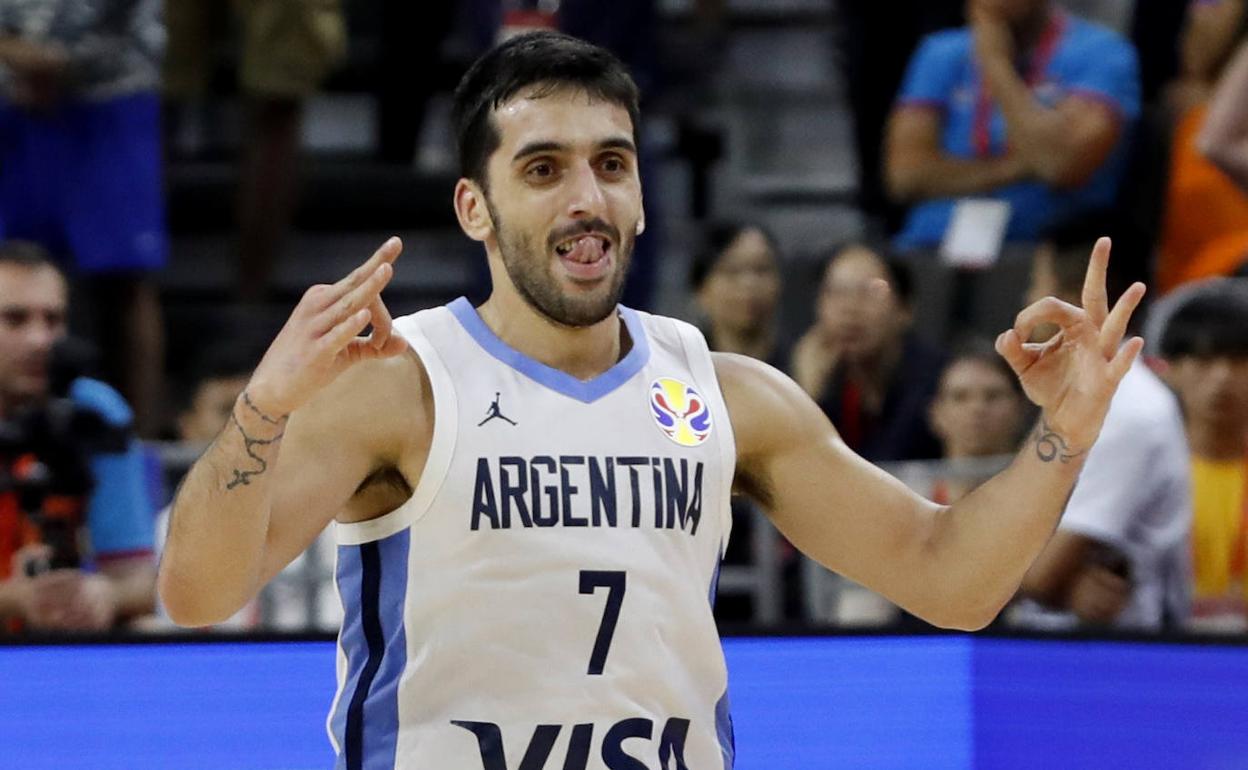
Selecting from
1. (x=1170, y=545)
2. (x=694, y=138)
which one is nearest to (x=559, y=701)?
(x=1170, y=545)

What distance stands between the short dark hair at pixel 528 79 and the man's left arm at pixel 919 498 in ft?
1.63

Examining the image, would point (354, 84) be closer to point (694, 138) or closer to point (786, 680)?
point (694, 138)

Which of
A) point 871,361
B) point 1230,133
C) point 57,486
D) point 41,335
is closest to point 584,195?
point 57,486

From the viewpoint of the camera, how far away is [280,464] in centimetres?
299

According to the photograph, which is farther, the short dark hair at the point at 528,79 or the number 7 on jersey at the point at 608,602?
the short dark hair at the point at 528,79

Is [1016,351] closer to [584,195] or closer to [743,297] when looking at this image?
[584,195]

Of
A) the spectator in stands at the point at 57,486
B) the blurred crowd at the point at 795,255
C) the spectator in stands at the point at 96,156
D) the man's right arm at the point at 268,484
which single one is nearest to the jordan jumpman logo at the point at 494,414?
the man's right arm at the point at 268,484

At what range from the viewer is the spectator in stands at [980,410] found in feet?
18.9

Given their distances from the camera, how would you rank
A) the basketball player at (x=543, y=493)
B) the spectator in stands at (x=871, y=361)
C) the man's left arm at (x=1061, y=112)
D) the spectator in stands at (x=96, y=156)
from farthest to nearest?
the man's left arm at (x=1061, y=112) → the spectator in stands at (x=96, y=156) → the spectator in stands at (x=871, y=361) → the basketball player at (x=543, y=493)

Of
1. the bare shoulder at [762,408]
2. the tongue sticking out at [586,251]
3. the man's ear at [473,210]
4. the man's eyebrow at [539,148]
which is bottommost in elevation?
the bare shoulder at [762,408]

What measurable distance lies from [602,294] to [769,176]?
584 centimetres

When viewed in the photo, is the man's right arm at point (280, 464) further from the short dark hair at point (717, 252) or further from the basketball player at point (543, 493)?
the short dark hair at point (717, 252)

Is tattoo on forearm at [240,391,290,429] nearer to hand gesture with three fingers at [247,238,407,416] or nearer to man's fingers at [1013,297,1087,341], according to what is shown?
hand gesture with three fingers at [247,238,407,416]

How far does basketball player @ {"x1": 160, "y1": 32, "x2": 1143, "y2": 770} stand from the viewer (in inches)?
120
